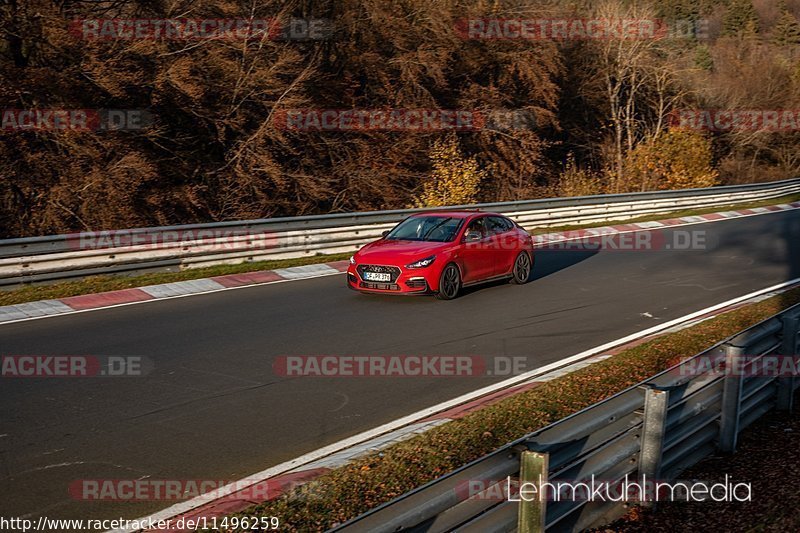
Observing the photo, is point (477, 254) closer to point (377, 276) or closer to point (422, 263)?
point (422, 263)

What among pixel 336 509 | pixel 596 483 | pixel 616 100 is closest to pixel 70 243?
pixel 336 509

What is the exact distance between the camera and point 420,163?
103ft

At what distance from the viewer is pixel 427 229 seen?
14.8 m

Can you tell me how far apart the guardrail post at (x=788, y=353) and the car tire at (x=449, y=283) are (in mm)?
6270

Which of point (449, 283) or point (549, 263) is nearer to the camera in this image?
point (449, 283)

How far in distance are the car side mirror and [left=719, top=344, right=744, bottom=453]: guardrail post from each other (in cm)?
751

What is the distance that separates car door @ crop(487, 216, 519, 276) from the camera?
1509 centimetres

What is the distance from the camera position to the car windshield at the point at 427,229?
47.7 ft

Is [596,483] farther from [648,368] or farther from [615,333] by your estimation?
[615,333]

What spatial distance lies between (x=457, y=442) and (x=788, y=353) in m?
3.68
